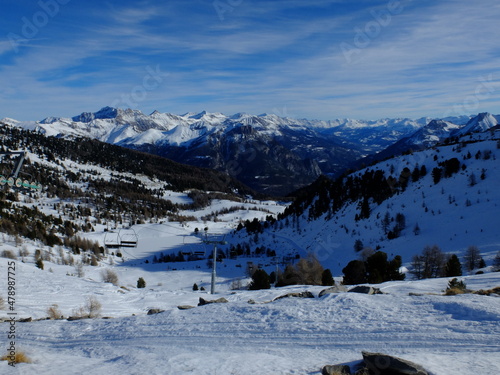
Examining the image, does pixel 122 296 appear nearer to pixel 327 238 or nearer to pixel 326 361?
pixel 326 361

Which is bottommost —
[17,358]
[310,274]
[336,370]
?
[310,274]

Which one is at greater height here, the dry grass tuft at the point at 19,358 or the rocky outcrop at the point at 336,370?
the rocky outcrop at the point at 336,370

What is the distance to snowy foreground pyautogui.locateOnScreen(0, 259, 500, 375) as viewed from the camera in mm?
12297

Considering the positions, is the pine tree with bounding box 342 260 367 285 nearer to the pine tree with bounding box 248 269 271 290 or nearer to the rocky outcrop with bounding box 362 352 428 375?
the pine tree with bounding box 248 269 271 290

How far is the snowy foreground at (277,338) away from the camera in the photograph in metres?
12.3

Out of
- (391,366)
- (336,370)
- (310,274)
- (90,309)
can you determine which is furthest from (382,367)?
(310,274)

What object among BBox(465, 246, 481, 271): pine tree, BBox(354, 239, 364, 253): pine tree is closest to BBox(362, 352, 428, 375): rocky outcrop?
BBox(465, 246, 481, 271): pine tree

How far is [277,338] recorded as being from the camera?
1521 centimetres

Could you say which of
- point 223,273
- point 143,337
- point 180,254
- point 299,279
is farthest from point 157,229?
point 143,337

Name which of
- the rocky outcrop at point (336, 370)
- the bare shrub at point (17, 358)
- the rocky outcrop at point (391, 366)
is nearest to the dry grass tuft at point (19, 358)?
the bare shrub at point (17, 358)

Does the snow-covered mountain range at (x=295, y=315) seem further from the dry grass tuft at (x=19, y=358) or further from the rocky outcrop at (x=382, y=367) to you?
the rocky outcrop at (x=382, y=367)

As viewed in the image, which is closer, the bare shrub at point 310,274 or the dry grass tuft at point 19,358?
the dry grass tuft at point 19,358

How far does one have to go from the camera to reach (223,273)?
298 feet

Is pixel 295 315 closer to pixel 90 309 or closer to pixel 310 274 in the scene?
pixel 90 309
